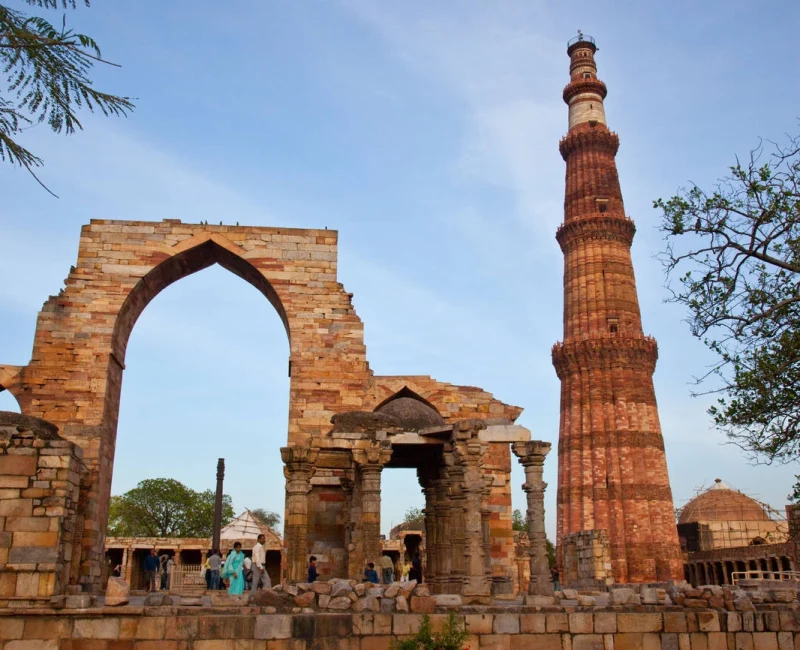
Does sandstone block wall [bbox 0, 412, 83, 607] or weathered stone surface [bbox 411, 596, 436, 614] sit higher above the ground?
sandstone block wall [bbox 0, 412, 83, 607]

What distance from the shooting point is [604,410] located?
29.8 meters

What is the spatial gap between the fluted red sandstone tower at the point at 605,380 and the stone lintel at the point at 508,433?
16955 mm

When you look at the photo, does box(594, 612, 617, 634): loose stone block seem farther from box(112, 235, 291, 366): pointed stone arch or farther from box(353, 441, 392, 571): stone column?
box(112, 235, 291, 366): pointed stone arch

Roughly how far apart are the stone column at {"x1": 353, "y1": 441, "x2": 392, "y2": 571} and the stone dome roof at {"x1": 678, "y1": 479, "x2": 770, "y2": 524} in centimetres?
2681

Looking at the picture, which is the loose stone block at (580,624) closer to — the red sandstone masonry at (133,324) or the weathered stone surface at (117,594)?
the weathered stone surface at (117,594)

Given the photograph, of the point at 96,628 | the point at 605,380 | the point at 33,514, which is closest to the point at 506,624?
the point at 96,628

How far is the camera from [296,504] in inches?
486

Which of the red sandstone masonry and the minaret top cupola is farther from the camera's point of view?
the minaret top cupola

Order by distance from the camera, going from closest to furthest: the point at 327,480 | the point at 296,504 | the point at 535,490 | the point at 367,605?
1. the point at 367,605
2. the point at 296,504
3. the point at 535,490
4. the point at 327,480

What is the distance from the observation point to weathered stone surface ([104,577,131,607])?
8375mm

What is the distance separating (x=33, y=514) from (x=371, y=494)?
17.3 ft

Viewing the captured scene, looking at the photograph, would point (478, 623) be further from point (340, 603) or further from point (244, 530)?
point (244, 530)

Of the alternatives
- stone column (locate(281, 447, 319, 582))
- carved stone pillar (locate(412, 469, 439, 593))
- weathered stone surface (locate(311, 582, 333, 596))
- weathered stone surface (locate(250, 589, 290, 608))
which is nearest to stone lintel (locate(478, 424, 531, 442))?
carved stone pillar (locate(412, 469, 439, 593))

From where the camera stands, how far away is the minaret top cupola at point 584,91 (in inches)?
1329
